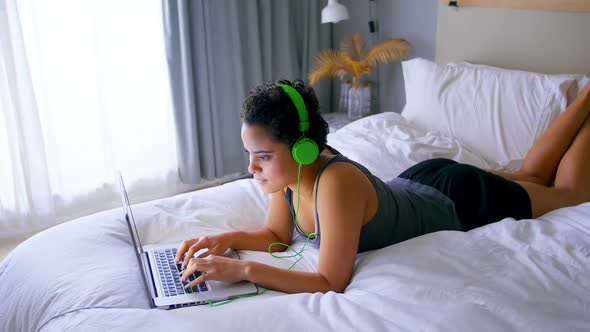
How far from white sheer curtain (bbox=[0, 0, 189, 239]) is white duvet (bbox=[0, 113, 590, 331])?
1.34 meters

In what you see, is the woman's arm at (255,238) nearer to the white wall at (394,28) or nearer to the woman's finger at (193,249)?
the woman's finger at (193,249)

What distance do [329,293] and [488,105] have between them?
1.37 metres

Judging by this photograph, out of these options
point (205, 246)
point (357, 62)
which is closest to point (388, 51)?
point (357, 62)

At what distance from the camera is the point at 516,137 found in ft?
6.87

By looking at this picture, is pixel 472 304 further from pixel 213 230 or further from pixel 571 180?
pixel 571 180

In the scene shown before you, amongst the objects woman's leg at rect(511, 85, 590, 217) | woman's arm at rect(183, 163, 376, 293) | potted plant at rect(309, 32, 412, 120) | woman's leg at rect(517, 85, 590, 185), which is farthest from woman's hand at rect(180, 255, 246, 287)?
potted plant at rect(309, 32, 412, 120)

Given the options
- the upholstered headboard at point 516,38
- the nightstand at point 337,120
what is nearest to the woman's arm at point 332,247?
the upholstered headboard at point 516,38

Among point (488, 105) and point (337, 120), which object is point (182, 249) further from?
point (337, 120)

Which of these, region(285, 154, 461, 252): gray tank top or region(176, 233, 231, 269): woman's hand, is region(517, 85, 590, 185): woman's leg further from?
region(176, 233, 231, 269): woman's hand

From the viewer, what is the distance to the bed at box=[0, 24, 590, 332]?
104 centimetres

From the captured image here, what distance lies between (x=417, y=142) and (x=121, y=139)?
66.7 inches

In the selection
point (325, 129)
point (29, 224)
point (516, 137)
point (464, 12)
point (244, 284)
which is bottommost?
point (29, 224)

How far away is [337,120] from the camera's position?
308 cm

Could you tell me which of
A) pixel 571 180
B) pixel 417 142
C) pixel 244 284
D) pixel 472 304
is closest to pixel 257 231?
pixel 244 284
